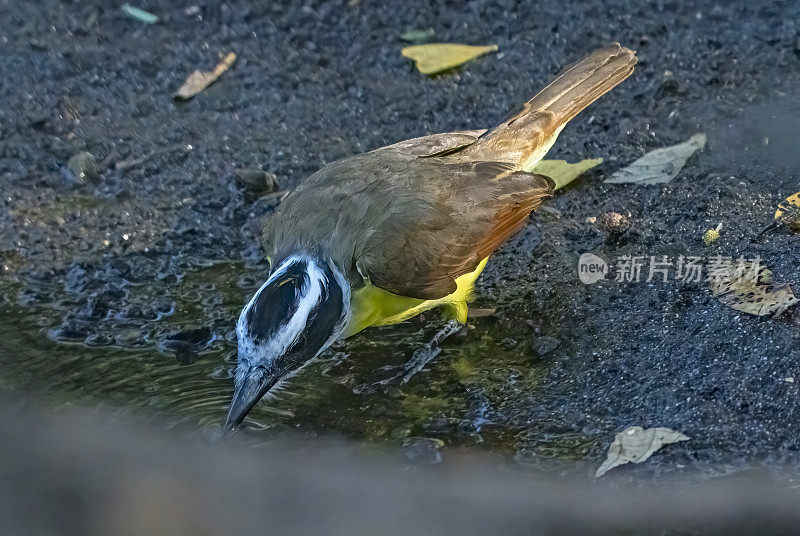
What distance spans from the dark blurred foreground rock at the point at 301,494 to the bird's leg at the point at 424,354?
0.61 m

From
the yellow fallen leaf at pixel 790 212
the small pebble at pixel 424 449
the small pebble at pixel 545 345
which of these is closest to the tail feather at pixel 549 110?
the small pebble at pixel 545 345

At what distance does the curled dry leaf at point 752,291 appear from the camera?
166 inches

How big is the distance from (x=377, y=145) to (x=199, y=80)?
61.7 inches

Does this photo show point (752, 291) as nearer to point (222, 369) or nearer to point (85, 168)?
point (222, 369)

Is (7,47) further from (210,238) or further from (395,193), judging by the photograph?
(395,193)

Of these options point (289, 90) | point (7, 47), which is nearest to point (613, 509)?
point (289, 90)

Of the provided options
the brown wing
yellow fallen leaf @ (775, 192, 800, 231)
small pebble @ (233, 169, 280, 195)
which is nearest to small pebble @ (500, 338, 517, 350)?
the brown wing

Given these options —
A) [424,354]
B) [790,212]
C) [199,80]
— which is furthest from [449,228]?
[199,80]

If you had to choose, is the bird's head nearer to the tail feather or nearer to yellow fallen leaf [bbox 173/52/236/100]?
the tail feather

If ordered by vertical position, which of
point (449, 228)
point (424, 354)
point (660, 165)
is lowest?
point (424, 354)

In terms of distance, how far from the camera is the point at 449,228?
4559mm

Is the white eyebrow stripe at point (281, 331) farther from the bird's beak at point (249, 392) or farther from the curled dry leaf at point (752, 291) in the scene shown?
the curled dry leaf at point (752, 291)

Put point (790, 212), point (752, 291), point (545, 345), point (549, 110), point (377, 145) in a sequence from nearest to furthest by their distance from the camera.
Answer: point (752, 291) → point (545, 345) → point (790, 212) → point (549, 110) → point (377, 145)

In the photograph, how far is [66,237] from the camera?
536 cm
